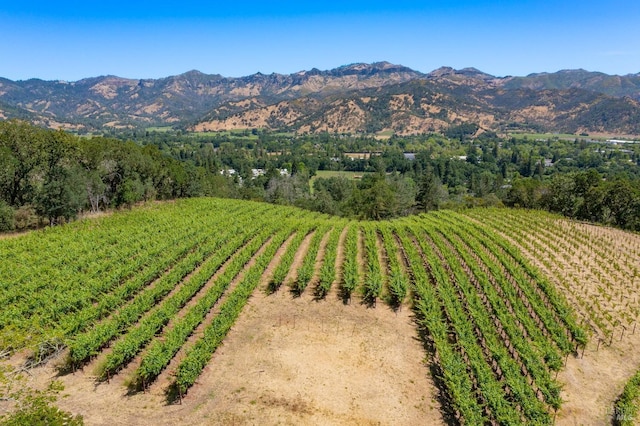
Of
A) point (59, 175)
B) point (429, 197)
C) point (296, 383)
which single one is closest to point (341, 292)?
point (296, 383)

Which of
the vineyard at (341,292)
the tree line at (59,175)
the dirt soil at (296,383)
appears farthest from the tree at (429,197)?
the dirt soil at (296,383)

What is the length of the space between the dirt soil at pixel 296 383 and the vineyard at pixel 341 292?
80cm

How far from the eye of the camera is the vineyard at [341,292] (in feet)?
Answer: 74.1

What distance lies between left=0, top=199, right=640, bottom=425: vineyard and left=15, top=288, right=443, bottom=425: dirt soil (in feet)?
2.64

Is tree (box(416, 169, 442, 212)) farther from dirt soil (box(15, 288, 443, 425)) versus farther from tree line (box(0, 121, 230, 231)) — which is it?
dirt soil (box(15, 288, 443, 425))

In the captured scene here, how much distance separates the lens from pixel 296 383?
22969 mm

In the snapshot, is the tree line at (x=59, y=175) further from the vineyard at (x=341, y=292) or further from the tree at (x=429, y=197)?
the tree at (x=429, y=197)

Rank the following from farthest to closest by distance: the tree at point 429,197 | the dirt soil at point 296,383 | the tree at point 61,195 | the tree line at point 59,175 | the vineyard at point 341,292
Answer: the tree at point 429,197
the tree at point 61,195
the tree line at point 59,175
the vineyard at point 341,292
the dirt soil at point 296,383

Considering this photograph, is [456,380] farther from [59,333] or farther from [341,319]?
[59,333]

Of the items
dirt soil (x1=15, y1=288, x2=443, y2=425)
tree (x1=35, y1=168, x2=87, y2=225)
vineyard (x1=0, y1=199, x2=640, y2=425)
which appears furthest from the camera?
tree (x1=35, y1=168, x2=87, y2=225)

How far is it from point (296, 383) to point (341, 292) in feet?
42.2

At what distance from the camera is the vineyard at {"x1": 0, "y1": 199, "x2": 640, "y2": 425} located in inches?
889

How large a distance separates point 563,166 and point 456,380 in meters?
197

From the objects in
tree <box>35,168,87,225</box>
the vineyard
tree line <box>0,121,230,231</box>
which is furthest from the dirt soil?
tree line <box>0,121,230,231</box>
